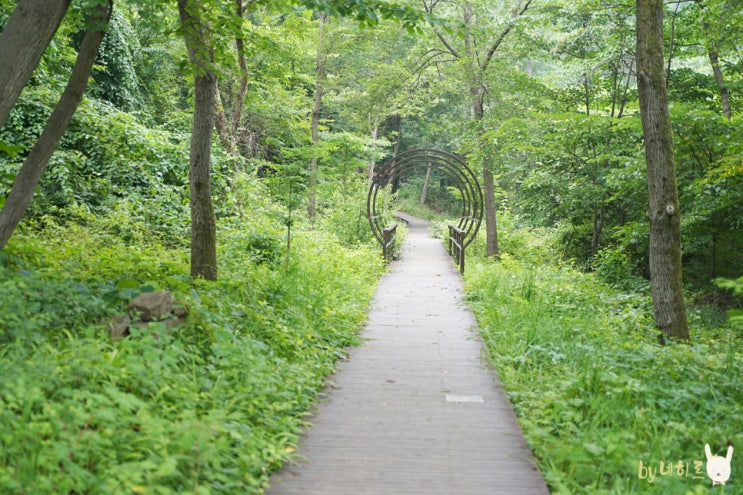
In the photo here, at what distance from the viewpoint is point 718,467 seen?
328 cm

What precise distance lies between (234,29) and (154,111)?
482 inches

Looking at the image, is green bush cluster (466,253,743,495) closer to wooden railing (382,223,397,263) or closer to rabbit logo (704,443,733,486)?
rabbit logo (704,443,733,486)

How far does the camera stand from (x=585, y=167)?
11945 millimetres

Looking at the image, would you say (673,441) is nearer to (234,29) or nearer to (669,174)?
(669,174)

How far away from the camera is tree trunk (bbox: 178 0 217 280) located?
568 cm

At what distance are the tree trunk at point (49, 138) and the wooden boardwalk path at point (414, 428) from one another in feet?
10.4

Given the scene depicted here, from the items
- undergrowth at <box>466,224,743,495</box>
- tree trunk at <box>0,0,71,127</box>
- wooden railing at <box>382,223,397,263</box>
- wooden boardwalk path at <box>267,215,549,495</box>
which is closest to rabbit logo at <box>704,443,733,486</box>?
undergrowth at <box>466,224,743,495</box>

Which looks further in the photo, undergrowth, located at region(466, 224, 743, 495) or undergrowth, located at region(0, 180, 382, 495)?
undergrowth, located at region(466, 224, 743, 495)

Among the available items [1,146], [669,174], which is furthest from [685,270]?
[1,146]

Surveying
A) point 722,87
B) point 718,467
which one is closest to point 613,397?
point 718,467

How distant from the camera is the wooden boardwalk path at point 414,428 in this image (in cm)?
328

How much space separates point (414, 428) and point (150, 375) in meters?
1.81

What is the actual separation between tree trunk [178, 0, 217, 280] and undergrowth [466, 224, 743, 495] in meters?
3.21

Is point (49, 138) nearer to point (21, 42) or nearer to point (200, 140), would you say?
point (21, 42)
